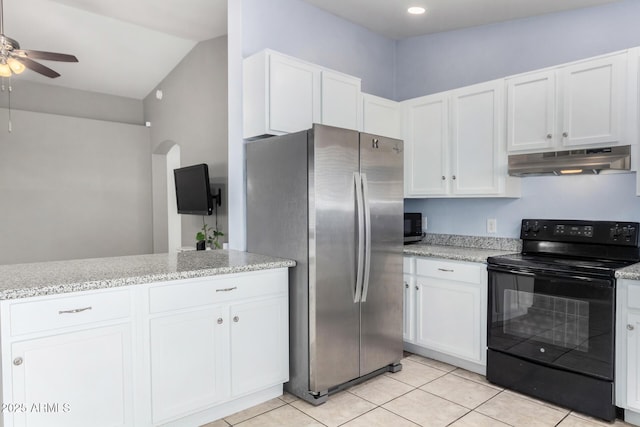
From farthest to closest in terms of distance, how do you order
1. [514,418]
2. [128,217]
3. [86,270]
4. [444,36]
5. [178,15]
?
[128,217], [178,15], [444,36], [514,418], [86,270]

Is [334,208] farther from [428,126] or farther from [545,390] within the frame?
[545,390]

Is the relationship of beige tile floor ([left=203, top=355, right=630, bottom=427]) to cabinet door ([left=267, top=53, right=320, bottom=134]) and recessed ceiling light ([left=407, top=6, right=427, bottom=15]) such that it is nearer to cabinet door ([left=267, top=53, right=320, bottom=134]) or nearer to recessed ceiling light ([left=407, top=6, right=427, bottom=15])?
cabinet door ([left=267, top=53, right=320, bottom=134])

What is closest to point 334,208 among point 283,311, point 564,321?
point 283,311

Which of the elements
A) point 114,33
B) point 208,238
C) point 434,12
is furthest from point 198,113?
point 434,12

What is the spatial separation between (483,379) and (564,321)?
2.46 ft

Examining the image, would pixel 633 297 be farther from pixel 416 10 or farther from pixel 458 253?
pixel 416 10

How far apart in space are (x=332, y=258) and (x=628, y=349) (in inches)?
68.1

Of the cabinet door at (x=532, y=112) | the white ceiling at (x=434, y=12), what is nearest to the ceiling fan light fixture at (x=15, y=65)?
the white ceiling at (x=434, y=12)

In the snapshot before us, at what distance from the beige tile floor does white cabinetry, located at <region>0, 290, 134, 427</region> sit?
2.15 ft

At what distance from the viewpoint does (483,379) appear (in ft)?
9.50

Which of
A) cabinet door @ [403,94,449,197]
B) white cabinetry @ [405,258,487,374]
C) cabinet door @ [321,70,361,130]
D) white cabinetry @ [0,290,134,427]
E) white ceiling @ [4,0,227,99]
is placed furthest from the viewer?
white ceiling @ [4,0,227,99]

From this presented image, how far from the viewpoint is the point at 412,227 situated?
371 cm

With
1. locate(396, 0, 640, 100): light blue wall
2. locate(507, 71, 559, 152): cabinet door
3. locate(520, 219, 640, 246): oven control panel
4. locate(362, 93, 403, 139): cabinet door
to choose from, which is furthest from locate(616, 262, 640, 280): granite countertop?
locate(362, 93, 403, 139): cabinet door

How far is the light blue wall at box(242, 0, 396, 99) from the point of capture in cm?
315
